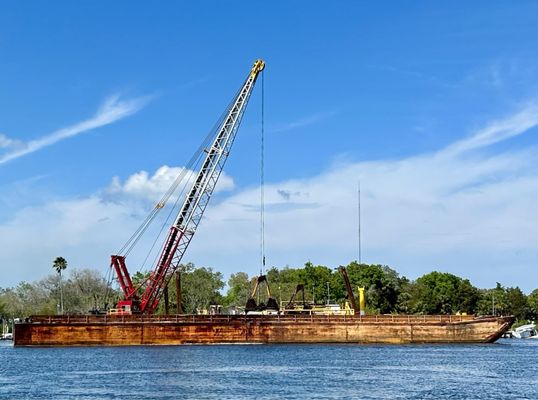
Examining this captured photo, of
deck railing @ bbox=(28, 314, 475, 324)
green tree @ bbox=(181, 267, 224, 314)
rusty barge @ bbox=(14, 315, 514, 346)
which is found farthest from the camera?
green tree @ bbox=(181, 267, 224, 314)

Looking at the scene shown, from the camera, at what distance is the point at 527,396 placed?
54094 millimetres

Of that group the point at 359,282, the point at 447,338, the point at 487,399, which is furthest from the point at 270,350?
the point at 359,282

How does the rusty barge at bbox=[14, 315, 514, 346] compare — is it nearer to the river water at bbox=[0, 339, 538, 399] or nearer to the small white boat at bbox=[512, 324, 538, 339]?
the river water at bbox=[0, 339, 538, 399]

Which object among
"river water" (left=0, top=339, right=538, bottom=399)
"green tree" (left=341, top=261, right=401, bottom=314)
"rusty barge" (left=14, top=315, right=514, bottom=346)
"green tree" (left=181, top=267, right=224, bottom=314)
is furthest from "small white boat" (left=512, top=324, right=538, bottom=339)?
"river water" (left=0, top=339, right=538, bottom=399)

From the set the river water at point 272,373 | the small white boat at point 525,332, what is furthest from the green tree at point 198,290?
the river water at point 272,373

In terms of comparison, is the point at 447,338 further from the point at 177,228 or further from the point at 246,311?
the point at 177,228

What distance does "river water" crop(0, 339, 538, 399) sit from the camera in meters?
54.9

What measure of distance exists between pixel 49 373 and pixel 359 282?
409 ft

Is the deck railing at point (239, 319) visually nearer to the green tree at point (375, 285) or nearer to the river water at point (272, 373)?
the river water at point (272, 373)

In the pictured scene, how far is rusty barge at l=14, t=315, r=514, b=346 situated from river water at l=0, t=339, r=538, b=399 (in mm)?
3032

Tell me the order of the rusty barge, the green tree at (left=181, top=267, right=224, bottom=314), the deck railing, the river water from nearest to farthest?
the river water < the rusty barge < the deck railing < the green tree at (left=181, top=267, right=224, bottom=314)

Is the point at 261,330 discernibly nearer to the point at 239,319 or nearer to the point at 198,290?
the point at 239,319

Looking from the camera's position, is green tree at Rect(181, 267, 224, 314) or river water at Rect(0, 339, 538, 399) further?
green tree at Rect(181, 267, 224, 314)

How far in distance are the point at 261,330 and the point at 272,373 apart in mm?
33818
